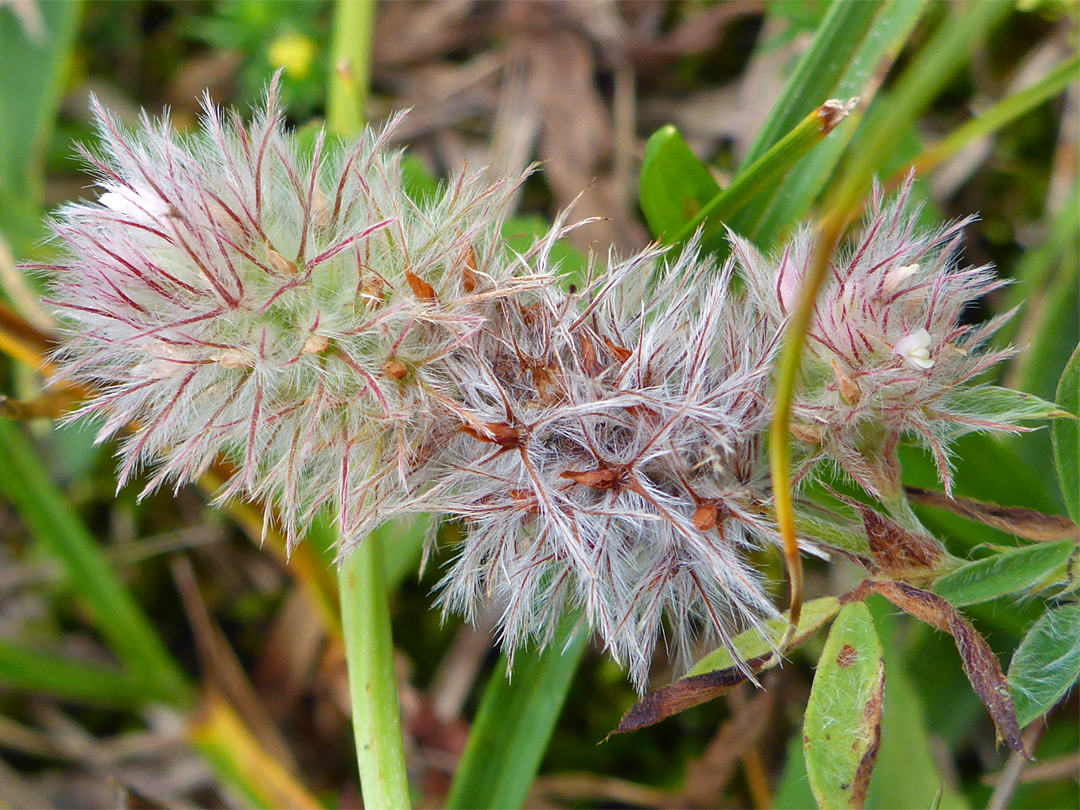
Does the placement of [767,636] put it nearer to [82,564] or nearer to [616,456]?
[616,456]

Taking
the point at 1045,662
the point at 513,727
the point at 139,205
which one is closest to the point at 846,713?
the point at 1045,662

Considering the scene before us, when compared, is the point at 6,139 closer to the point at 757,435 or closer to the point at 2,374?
the point at 2,374

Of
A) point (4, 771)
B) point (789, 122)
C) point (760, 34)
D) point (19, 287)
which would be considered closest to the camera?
point (789, 122)

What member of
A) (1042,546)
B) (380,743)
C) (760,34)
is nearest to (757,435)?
(1042,546)

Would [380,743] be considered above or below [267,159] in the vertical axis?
below

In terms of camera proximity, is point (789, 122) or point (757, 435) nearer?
point (757, 435)

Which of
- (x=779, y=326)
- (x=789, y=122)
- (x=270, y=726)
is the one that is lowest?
(x=270, y=726)

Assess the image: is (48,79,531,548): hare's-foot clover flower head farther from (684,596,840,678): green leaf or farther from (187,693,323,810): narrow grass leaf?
(187,693,323,810): narrow grass leaf
